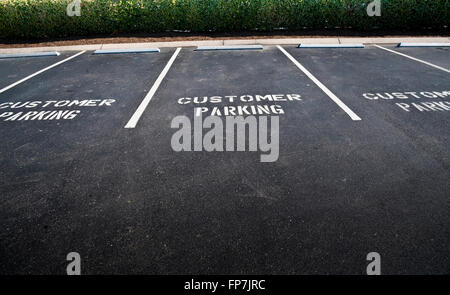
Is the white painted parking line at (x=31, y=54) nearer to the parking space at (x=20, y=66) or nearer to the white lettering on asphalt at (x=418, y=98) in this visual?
the parking space at (x=20, y=66)

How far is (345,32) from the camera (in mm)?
12648

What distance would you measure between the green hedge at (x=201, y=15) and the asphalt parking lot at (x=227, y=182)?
7080 mm

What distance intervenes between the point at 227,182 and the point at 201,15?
37.0 feet

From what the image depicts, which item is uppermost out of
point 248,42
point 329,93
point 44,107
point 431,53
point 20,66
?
point 248,42

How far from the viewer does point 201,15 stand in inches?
493

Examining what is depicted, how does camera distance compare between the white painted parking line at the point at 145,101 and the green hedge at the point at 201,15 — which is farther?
the green hedge at the point at 201,15

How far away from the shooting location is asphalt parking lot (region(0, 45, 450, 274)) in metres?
2.54

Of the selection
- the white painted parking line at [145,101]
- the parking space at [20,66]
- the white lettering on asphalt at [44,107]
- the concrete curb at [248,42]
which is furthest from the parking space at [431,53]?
the parking space at [20,66]

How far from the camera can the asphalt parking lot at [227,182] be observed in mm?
2543

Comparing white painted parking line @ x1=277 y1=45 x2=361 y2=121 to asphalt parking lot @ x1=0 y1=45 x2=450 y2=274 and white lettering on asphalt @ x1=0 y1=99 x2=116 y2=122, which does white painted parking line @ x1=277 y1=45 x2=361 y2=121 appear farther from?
white lettering on asphalt @ x1=0 y1=99 x2=116 y2=122

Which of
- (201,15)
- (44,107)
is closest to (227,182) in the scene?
(44,107)

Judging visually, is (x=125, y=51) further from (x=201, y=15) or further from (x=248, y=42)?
(x=248, y=42)

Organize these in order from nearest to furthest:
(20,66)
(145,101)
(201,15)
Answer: (145,101) → (20,66) → (201,15)

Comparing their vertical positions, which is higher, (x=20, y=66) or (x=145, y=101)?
(x=20, y=66)
